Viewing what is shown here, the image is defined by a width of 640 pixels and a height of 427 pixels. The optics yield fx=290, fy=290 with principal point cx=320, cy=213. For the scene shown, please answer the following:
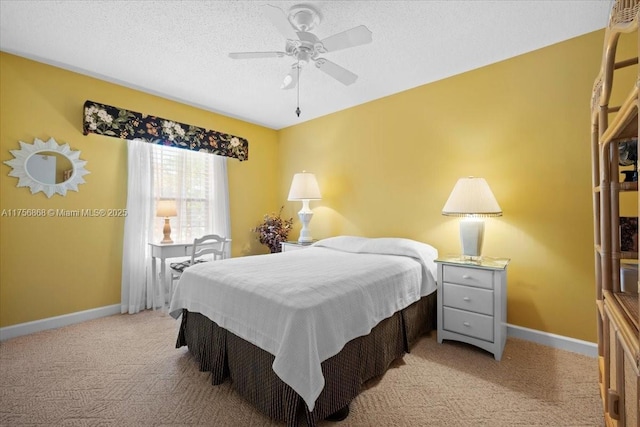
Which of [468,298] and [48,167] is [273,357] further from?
[48,167]

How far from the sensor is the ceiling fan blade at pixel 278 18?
159 centimetres

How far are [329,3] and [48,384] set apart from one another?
3094 mm

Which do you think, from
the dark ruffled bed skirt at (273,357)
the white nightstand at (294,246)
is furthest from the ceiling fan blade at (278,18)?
the white nightstand at (294,246)

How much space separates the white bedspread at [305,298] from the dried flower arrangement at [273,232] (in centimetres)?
153

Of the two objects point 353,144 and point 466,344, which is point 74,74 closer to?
point 353,144

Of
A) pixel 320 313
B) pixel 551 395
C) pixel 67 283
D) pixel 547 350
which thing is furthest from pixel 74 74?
pixel 547 350

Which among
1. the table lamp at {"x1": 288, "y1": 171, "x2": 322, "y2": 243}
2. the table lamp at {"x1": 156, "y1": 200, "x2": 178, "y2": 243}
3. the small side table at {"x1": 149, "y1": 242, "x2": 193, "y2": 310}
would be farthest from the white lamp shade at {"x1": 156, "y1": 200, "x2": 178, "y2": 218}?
the table lamp at {"x1": 288, "y1": 171, "x2": 322, "y2": 243}

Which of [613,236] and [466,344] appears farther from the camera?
[466,344]

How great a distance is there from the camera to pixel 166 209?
3297mm

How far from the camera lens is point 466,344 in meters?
2.41

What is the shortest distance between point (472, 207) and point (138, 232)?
3376 millimetres

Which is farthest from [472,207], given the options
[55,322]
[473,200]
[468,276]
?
[55,322]

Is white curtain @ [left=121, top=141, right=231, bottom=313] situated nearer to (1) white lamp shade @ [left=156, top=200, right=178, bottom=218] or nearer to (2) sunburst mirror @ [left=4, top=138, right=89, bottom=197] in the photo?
(1) white lamp shade @ [left=156, top=200, right=178, bottom=218]

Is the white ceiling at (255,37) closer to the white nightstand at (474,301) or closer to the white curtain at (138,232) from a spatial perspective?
the white curtain at (138,232)
